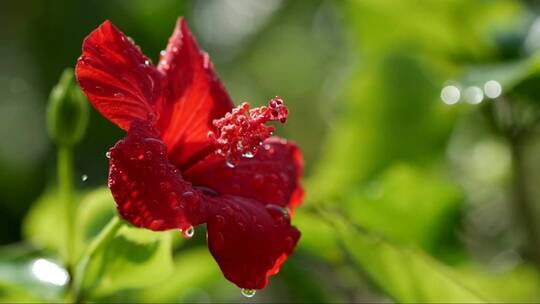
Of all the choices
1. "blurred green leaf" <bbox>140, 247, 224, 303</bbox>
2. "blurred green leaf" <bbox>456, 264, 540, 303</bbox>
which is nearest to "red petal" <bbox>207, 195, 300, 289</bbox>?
"blurred green leaf" <bbox>140, 247, 224, 303</bbox>

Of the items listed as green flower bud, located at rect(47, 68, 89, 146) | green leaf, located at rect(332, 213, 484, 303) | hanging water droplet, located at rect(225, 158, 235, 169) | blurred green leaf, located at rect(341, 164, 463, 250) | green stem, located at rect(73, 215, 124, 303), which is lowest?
green stem, located at rect(73, 215, 124, 303)

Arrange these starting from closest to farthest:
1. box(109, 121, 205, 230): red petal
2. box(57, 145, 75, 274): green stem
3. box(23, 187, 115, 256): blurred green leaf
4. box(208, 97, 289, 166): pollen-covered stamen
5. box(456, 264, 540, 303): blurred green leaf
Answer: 1. box(109, 121, 205, 230): red petal
2. box(208, 97, 289, 166): pollen-covered stamen
3. box(57, 145, 75, 274): green stem
4. box(23, 187, 115, 256): blurred green leaf
5. box(456, 264, 540, 303): blurred green leaf

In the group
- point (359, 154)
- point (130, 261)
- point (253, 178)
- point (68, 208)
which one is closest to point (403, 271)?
point (253, 178)

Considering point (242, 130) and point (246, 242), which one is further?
point (242, 130)

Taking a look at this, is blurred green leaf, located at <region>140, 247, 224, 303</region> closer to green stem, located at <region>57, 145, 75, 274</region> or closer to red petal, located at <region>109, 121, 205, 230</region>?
green stem, located at <region>57, 145, 75, 274</region>

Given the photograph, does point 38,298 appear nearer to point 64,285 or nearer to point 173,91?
point 64,285

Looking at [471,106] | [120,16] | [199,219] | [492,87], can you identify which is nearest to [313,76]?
[120,16]

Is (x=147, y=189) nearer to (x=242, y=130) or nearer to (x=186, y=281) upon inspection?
(x=242, y=130)
